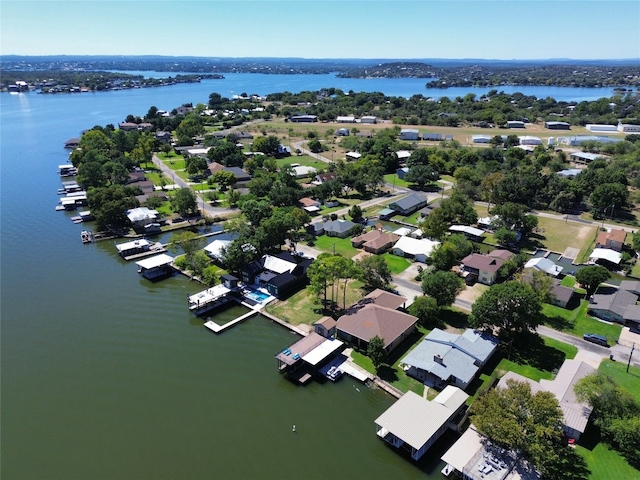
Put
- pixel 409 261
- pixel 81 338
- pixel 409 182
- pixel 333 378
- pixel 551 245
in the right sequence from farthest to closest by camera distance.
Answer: pixel 409 182
pixel 551 245
pixel 409 261
pixel 81 338
pixel 333 378

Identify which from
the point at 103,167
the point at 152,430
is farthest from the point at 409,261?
the point at 103,167

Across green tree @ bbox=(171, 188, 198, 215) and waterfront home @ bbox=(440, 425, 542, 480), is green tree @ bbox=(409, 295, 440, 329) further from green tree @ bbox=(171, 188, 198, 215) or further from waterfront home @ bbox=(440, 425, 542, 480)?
green tree @ bbox=(171, 188, 198, 215)

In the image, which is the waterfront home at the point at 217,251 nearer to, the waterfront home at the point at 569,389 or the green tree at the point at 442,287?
the green tree at the point at 442,287

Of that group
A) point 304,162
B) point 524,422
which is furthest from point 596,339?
point 304,162

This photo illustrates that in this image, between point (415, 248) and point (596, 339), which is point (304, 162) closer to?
point (415, 248)

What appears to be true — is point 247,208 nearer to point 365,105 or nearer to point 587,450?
point 587,450

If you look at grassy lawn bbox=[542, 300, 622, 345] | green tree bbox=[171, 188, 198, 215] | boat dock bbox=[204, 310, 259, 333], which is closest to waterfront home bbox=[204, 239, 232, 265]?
boat dock bbox=[204, 310, 259, 333]

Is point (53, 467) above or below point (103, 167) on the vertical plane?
below
